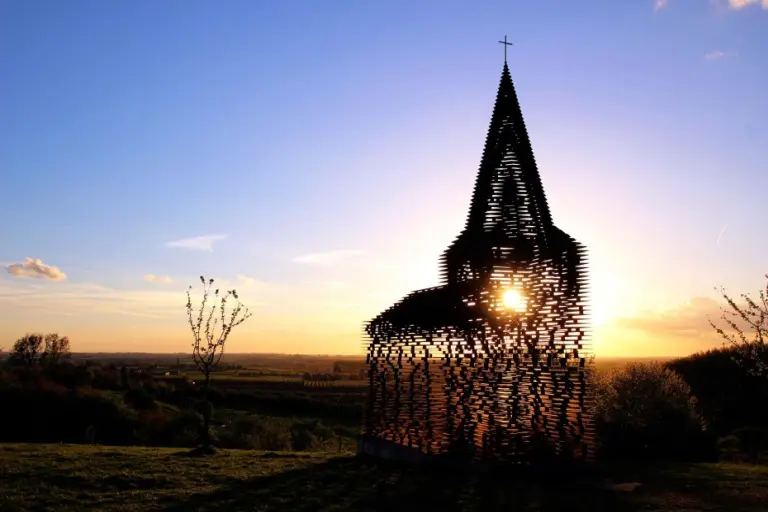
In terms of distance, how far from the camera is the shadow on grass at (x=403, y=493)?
34.9ft

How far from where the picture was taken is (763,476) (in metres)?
14.0

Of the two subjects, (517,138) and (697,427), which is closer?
(517,138)

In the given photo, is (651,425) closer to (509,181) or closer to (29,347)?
(509,181)

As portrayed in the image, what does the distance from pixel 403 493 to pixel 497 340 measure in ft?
11.2

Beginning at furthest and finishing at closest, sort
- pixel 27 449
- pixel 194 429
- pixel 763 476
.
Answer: pixel 194 429 → pixel 27 449 → pixel 763 476

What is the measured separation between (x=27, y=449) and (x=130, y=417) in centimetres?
1171

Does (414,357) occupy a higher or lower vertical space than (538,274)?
lower

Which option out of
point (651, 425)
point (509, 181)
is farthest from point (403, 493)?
point (651, 425)

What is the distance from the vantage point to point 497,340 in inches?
518

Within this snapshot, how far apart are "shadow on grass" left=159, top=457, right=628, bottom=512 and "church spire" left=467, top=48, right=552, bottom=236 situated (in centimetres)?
479

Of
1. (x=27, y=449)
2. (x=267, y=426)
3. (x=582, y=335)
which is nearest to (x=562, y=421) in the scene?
(x=582, y=335)

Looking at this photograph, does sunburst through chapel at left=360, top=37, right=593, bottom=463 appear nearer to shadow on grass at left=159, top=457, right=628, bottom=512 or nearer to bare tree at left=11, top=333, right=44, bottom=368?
shadow on grass at left=159, top=457, right=628, bottom=512

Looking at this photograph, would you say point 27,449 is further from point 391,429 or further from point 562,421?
point 562,421

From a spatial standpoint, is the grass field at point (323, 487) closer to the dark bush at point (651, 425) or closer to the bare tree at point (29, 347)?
the dark bush at point (651, 425)
